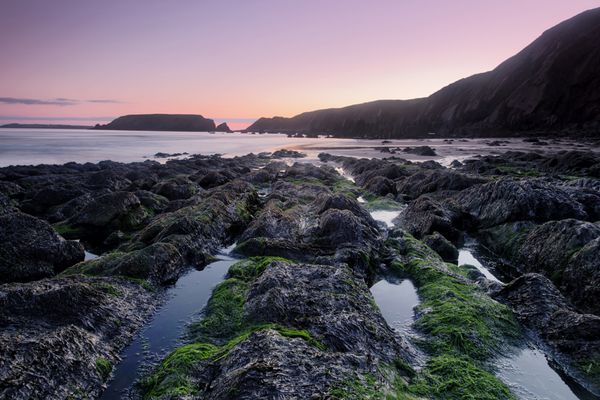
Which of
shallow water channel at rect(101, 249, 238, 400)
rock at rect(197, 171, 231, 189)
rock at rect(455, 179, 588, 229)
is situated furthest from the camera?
rock at rect(197, 171, 231, 189)

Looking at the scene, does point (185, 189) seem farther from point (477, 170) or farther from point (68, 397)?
point (477, 170)

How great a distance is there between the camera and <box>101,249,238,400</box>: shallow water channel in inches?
255

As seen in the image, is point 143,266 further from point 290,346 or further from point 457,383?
point 457,383

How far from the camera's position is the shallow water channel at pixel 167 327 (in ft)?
21.3

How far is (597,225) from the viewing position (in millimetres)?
11836

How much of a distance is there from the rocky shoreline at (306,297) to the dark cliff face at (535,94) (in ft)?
305

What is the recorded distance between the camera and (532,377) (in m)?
6.59

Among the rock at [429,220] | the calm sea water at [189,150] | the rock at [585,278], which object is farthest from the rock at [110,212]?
the calm sea water at [189,150]

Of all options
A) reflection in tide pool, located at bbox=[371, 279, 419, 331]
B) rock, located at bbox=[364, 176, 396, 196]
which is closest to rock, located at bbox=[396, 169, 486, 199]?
rock, located at bbox=[364, 176, 396, 196]

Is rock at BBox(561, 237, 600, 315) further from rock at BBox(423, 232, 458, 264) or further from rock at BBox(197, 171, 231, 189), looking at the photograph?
rock at BBox(197, 171, 231, 189)

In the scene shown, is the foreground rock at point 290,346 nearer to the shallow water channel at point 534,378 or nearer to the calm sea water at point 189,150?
the shallow water channel at point 534,378

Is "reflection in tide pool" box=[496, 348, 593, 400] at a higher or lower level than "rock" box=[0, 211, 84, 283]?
lower

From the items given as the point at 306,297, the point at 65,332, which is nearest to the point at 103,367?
the point at 65,332

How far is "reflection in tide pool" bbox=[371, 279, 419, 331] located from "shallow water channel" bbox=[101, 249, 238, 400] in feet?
16.6
